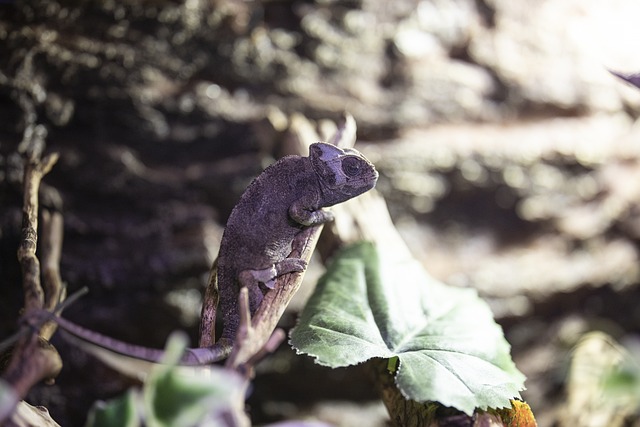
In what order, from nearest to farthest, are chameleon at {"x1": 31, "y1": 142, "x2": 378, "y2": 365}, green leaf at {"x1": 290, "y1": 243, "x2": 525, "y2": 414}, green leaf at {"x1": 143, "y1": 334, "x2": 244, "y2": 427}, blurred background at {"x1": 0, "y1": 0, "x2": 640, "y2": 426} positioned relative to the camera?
green leaf at {"x1": 143, "y1": 334, "x2": 244, "y2": 427}, green leaf at {"x1": 290, "y1": 243, "x2": 525, "y2": 414}, chameleon at {"x1": 31, "y1": 142, "x2": 378, "y2": 365}, blurred background at {"x1": 0, "y1": 0, "x2": 640, "y2": 426}

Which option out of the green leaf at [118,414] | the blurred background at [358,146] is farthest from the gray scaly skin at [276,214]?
the blurred background at [358,146]

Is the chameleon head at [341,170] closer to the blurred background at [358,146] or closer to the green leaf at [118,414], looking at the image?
the green leaf at [118,414]

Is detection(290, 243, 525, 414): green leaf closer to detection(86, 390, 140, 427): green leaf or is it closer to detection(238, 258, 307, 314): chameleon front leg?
detection(238, 258, 307, 314): chameleon front leg

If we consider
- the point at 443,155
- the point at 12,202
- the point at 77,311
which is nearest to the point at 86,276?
the point at 77,311

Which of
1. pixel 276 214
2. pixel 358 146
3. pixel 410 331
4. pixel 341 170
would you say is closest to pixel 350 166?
pixel 341 170

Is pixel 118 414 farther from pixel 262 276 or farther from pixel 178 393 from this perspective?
pixel 262 276

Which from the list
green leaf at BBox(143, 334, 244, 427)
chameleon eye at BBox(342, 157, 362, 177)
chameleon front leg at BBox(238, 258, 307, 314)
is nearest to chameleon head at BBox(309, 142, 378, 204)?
chameleon eye at BBox(342, 157, 362, 177)

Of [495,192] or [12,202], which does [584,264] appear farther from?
[12,202]

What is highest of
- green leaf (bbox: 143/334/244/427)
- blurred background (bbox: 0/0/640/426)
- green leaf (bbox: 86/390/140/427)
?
green leaf (bbox: 143/334/244/427)
